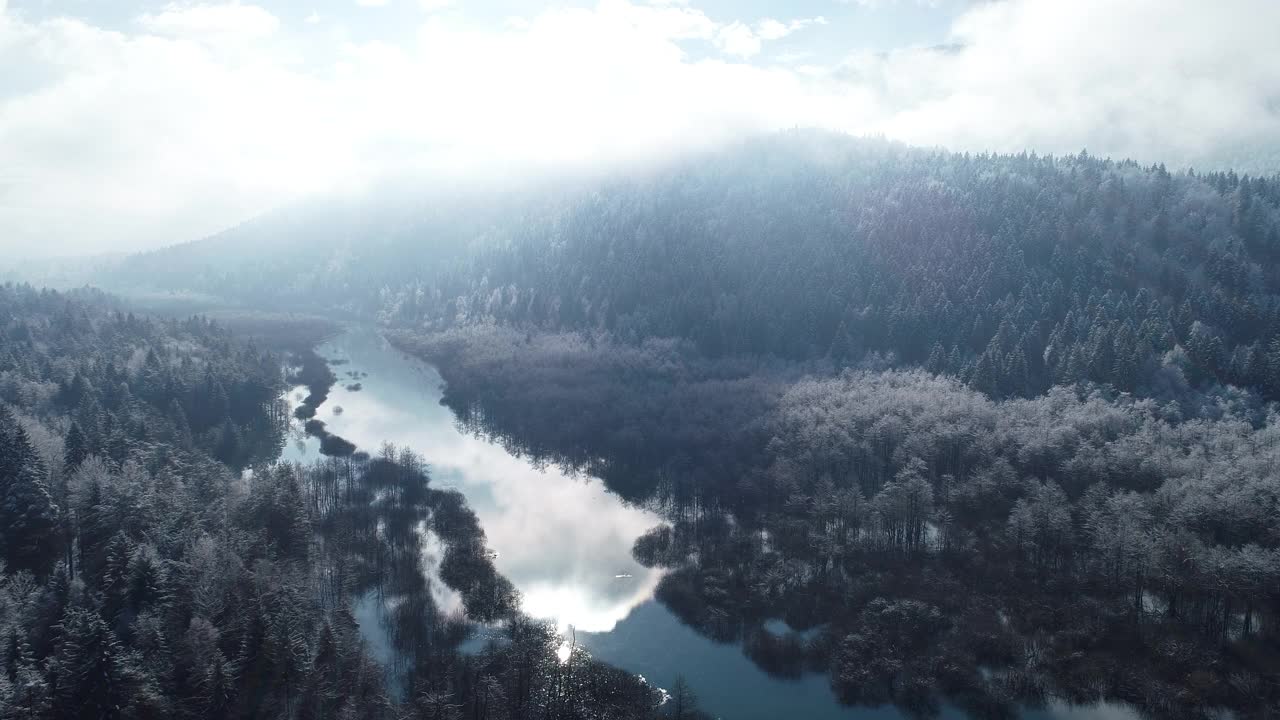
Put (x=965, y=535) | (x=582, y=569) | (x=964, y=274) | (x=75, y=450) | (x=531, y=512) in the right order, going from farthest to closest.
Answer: (x=964, y=274) → (x=531, y=512) → (x=965, y=535) → (x=582, y=569) → (x=75, y=450)

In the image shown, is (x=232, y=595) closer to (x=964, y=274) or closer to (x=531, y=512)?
(x=531, y=512)

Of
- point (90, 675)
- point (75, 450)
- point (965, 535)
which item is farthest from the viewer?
point (965, 535)

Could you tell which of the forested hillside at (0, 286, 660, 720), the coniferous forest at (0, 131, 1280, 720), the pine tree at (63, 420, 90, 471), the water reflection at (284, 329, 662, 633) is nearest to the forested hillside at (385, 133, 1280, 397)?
the coniferous forest at (0, 131, 1280, 720)

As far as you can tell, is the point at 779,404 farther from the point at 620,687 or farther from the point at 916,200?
the point at 916,200

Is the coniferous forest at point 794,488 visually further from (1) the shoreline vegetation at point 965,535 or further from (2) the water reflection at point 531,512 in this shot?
(2) the water reflection at point 531,512

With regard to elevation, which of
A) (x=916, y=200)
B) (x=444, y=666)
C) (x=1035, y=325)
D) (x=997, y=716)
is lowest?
(x=997, y=716)

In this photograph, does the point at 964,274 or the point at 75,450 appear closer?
the point at 75,450

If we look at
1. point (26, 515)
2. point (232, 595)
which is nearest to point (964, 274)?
point (232, 595)

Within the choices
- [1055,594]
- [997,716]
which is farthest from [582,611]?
[1055,594]
